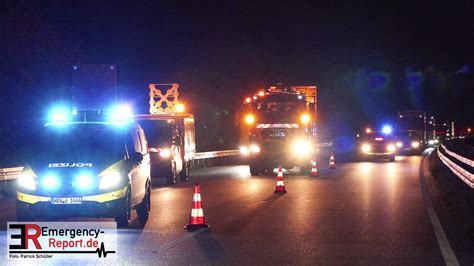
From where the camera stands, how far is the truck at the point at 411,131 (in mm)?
69562

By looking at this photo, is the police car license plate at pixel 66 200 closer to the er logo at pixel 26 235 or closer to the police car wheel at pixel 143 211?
the er logo at pixel 26 235

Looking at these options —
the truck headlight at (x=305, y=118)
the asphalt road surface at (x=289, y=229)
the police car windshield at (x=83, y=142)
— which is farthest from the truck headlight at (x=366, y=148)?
the police car windshield at (x=83, y=142)

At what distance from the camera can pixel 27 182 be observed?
48.6ft

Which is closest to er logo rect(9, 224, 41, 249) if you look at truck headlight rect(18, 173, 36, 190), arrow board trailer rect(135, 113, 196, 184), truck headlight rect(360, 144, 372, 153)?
truck headlight rect(18, 173, 36, 190)

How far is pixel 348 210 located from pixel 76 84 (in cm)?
1055

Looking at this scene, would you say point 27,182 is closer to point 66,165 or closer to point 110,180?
point 66,165

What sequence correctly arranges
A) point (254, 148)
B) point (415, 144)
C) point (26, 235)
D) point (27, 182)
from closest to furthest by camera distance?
point (26, 235) → point (27, 182) → point (254, 148) → point (415, 144)

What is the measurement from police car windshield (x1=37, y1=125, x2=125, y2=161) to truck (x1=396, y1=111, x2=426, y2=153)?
2176 inches

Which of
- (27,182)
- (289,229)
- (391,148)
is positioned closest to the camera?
(27,182)

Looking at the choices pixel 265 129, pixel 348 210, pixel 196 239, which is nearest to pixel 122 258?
pixel 196 239

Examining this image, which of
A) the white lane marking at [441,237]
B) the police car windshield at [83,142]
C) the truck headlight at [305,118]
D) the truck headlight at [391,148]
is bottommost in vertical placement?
the white lane marking at [441,237]

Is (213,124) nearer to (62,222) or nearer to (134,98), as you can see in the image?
(134,98)

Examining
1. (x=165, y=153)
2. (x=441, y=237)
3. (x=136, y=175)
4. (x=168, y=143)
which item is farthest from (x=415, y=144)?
(x=441, y=237)

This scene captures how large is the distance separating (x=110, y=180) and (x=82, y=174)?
477 millimetres
